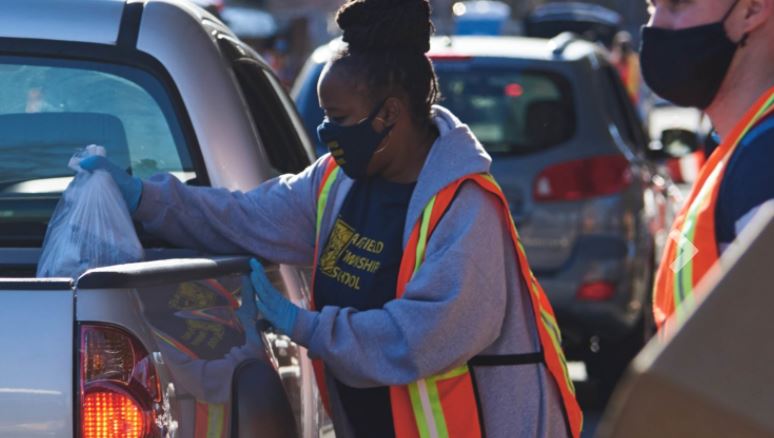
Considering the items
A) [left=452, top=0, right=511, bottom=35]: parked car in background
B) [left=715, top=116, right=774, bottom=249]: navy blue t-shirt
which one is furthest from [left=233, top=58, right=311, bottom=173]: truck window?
[left=452, top=0, right=511, bottom=35]: parked car in background

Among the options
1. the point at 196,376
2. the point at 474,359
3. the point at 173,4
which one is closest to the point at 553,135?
the point at 173,4

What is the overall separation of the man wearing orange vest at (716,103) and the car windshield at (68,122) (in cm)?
128

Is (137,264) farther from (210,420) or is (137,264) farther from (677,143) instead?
(677,143)

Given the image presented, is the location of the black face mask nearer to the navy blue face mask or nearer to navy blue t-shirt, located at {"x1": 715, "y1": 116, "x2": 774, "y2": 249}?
navy blue t-shirt, located at {"x1": 715, "y1": 116, "x2": 774, "y2": 249}

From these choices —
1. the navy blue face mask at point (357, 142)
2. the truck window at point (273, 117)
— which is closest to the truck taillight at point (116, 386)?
the navy blue face mask at point (357, 142)

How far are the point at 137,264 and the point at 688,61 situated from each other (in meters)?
1.11

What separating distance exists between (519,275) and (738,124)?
865 mm

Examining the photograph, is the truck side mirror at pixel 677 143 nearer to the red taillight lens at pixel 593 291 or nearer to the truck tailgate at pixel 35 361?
the red taillight lens at pixel 593 291

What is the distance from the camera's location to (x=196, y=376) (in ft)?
9.48

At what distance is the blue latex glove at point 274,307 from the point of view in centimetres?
328

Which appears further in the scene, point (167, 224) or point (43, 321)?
point (167, 224)

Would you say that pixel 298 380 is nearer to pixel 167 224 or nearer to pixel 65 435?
pixel 167 224

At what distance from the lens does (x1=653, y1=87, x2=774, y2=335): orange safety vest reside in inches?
101

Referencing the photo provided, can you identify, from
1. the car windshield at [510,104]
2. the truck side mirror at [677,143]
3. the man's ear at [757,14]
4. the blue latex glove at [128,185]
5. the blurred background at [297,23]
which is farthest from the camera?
the blurred background at [297,23]
